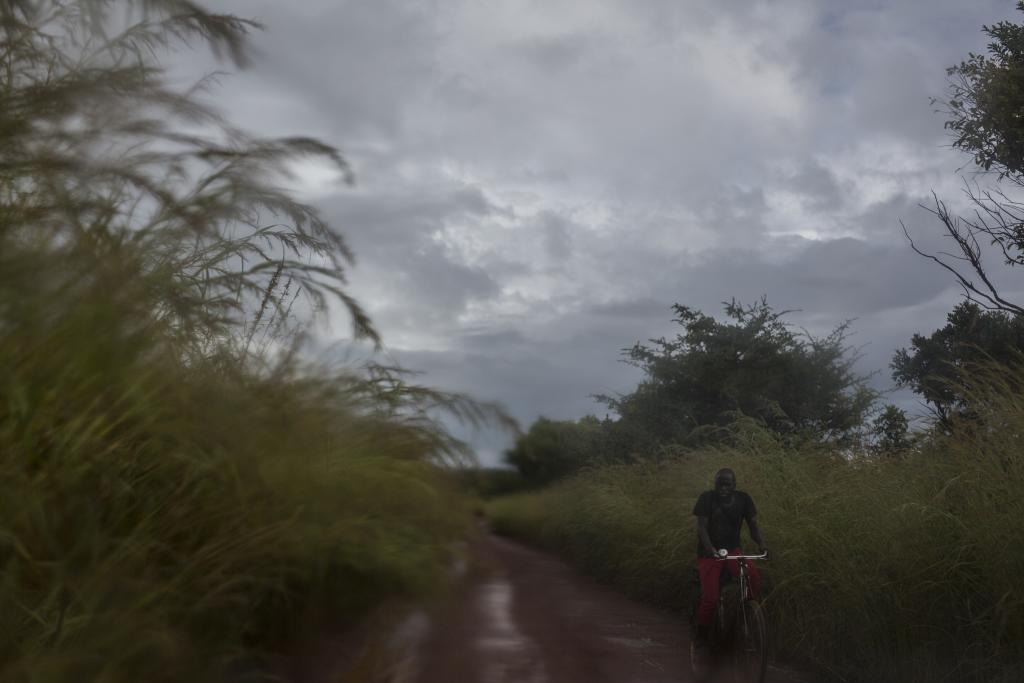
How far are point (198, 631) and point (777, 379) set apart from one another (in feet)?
63.6

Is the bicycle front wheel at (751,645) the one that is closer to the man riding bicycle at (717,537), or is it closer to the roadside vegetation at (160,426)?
the man riding bicycle at (717,537)

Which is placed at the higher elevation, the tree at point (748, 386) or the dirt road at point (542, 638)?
the tree at point (748, 386)

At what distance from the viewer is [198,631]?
10.0 feet

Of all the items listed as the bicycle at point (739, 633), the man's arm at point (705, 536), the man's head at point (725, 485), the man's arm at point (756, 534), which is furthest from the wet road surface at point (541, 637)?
the man's head at point (725, 485)

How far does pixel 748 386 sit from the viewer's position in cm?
2103

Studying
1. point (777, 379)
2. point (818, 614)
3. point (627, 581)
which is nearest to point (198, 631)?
point (818, 614)

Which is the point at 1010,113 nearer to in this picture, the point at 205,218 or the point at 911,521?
the point at 911,521

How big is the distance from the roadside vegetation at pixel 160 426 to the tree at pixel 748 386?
16743mm

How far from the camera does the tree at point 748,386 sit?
2092 cm

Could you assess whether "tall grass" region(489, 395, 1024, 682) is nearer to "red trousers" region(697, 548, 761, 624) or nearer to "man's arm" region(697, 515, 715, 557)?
"red trousers" region(697, 548, 761, 624)

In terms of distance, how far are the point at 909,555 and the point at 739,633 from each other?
4.70ft

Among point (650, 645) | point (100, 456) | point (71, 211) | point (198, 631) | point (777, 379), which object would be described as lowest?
point (650, 645)

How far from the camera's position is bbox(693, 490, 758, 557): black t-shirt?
8047mm

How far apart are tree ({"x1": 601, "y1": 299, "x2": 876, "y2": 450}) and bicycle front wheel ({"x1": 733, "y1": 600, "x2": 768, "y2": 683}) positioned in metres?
13.1
